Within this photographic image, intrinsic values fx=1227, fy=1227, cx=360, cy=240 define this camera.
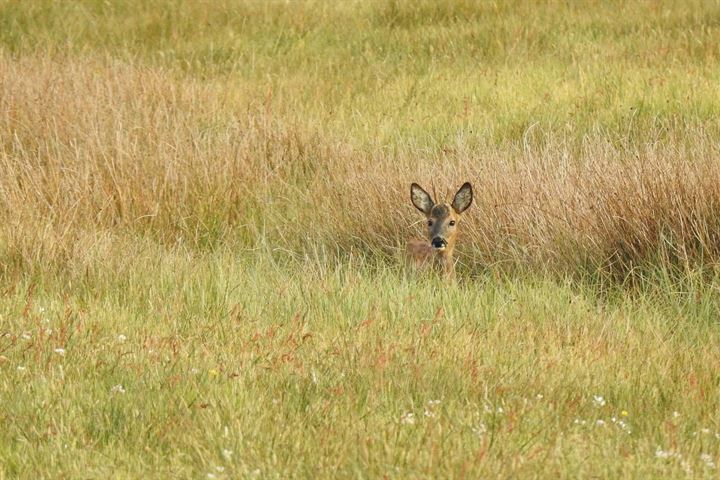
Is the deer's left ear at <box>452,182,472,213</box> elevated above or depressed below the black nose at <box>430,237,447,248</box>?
above

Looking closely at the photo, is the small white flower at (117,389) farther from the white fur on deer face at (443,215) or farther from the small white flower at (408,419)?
the white fur on deer face at (443,215)

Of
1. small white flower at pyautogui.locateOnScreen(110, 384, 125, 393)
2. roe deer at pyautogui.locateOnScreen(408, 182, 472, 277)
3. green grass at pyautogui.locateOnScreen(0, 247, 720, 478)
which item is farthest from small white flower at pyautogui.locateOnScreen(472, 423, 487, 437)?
roe deer at pyautogui.locateOnScreen(408, 182, 472, 277)

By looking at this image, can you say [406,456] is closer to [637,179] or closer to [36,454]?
[36,454]

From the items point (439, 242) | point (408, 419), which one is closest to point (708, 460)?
point (408, 419)

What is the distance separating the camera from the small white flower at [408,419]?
457cm

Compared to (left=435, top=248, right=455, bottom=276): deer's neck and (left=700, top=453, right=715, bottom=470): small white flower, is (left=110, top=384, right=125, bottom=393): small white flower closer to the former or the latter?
(left=700, top=453, right=715, bottom=470): small white flower

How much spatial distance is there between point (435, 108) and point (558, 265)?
5182mm

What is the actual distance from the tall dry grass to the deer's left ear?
16.5 inches

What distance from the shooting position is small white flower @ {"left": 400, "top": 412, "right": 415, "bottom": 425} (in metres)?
4.57

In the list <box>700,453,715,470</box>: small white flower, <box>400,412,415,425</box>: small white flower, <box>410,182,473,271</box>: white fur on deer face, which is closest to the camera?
<box>700,453,715,470</box>: small white flower

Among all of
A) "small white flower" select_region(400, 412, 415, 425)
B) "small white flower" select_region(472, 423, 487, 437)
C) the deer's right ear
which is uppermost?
"small white flower" select_region(472, 423, 487, 437)

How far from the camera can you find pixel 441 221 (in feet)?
25.5

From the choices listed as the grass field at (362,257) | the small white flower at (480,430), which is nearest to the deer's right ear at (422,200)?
the grass field at (362,257)

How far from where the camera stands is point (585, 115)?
1192 centimetres
